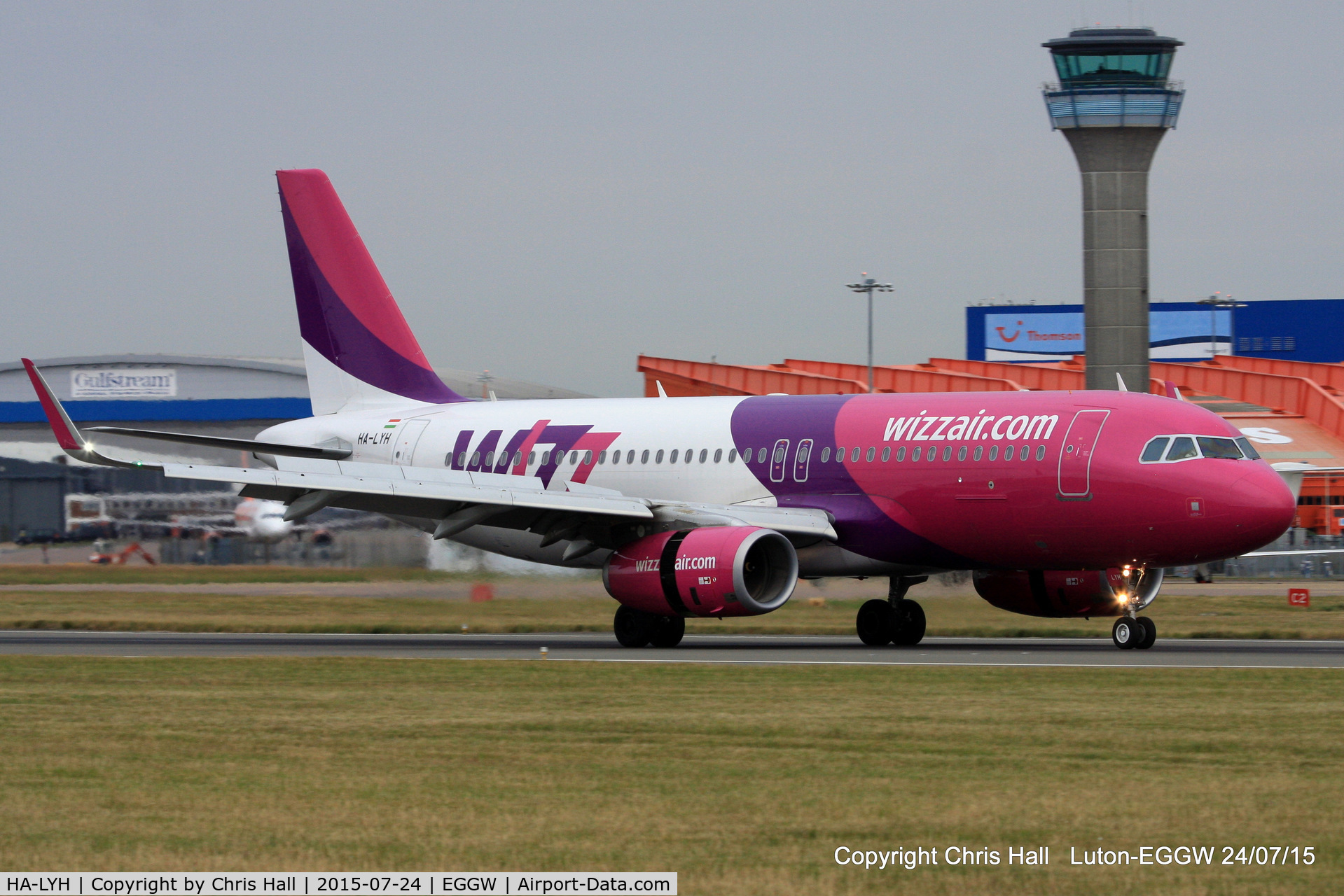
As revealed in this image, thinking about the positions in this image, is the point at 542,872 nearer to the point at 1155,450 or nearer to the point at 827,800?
the point at 827,800

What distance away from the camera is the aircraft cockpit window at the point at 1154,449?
80.2 feet

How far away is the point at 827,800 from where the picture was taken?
37.4 feet

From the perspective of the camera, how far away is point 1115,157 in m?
66.9

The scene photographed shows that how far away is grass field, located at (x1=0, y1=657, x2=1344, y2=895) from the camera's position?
9.63 m

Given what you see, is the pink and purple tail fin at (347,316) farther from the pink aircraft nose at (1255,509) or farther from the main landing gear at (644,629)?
the pink aircraft nose at (1255,509)

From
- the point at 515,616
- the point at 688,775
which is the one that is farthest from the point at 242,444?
the point at 688,775

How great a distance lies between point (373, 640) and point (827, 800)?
18403 mm

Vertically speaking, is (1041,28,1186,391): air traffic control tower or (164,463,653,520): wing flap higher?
(1041,28,1186,391): air traffic control tower

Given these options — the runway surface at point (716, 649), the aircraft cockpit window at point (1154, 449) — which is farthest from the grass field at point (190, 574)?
the aircraft cockpit window at point (1154, 449)

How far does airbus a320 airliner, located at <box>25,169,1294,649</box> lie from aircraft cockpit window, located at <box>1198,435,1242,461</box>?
2 centimetres

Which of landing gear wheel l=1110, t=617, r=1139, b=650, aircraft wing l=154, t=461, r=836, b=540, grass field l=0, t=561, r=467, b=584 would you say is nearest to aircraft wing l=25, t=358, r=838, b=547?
aircraft wing l=154, t=461, r=836, b=540

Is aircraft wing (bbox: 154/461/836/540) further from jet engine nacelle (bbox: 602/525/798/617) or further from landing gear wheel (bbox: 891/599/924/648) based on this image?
landing gear wheel (bbox: 891/599/924/648)

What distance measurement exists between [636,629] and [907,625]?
166 inches

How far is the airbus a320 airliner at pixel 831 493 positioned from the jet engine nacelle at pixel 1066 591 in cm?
3
